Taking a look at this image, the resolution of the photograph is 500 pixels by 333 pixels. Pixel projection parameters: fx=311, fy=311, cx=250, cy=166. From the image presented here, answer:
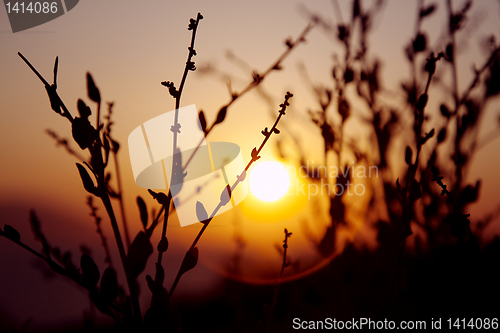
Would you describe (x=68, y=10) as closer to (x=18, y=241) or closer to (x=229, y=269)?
(x=18, y=241)

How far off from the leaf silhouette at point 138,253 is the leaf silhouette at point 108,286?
7 centimetres

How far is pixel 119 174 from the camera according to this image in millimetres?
805

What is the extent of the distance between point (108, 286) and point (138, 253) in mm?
122

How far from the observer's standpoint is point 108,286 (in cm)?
71

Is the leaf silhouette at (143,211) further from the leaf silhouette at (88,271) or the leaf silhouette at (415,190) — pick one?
the leaf silhouette at (415,190)

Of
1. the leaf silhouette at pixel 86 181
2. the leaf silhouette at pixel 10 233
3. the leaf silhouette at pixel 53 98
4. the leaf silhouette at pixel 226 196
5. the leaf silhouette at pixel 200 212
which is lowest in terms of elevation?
the leaf silhouette at pixel 10 233

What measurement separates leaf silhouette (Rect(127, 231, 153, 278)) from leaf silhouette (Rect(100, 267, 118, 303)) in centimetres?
7

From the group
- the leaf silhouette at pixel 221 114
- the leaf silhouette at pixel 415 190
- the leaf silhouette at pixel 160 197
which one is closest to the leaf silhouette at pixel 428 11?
the leaf silhouette at pixel 415 190

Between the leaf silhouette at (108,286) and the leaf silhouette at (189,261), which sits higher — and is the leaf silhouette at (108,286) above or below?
below

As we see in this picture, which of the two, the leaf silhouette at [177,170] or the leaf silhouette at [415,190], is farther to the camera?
the leaf silhouette at [415,190]

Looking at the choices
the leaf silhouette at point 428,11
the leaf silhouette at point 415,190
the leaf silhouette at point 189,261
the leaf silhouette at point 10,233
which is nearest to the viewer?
the leaf silhouette at point 10,233

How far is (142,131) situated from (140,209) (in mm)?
234

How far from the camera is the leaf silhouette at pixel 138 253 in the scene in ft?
2.22

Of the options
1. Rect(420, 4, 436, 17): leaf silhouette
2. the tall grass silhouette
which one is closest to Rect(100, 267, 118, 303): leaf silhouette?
the tall grass silhouette
